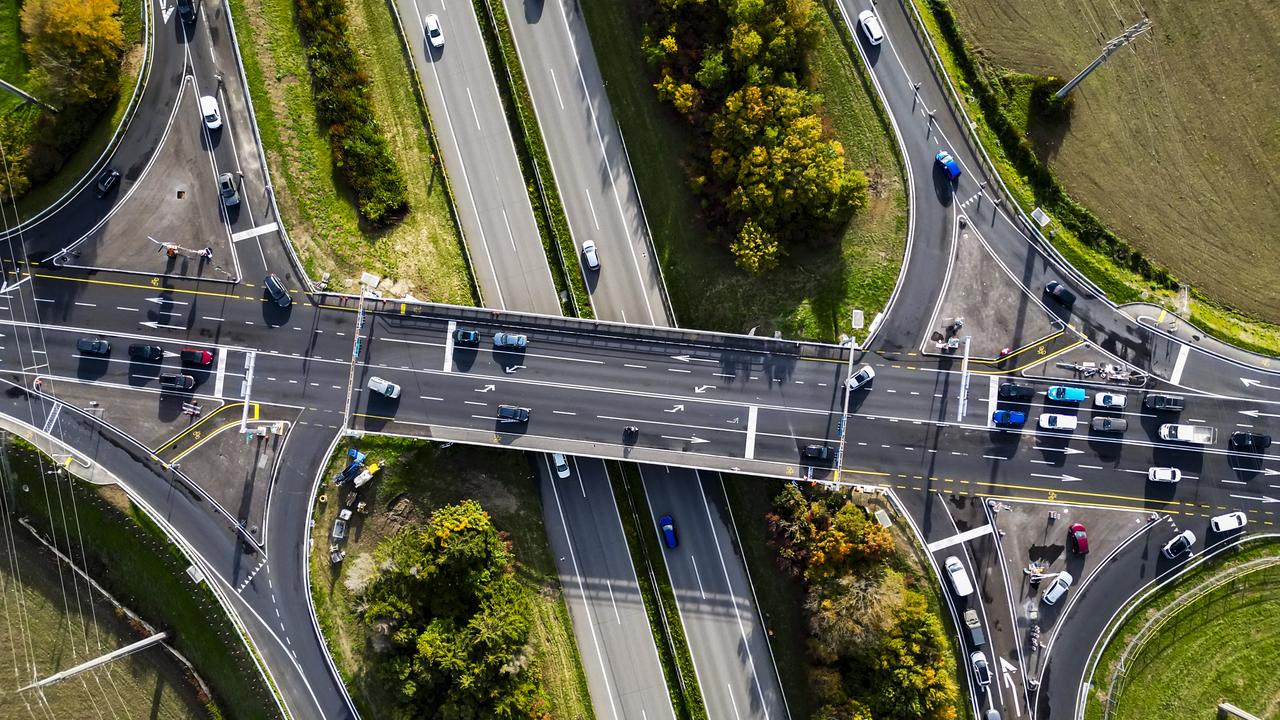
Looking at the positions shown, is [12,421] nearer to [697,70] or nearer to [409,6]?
[409,6]

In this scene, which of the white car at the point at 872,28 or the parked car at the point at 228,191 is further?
the white car at the point at 872,28

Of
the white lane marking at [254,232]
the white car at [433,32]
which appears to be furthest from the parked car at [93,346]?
the white car at [433,32]

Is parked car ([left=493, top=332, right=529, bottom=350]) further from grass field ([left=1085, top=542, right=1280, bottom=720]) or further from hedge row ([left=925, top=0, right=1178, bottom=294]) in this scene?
grass field ([left=1085, top=542, right=1280, bottom=720])

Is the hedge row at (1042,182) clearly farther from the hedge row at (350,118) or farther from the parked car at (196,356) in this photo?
the parked car at (196,356)

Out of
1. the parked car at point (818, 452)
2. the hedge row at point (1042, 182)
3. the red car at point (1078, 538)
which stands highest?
the hedge row at point (1042, 182)

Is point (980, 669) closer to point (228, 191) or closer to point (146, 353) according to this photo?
point (146, 353)

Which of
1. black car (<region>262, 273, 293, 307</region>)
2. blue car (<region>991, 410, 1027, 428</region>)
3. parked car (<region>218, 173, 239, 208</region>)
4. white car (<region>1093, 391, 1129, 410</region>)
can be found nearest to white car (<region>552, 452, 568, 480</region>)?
black car (<region>262, 273, 293, 307</region>)
